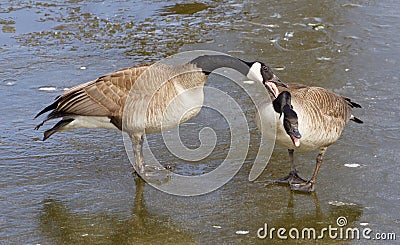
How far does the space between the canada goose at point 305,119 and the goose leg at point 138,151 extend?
109 cm

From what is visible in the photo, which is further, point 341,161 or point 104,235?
point 341,161

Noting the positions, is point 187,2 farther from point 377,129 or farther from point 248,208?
point 248,208

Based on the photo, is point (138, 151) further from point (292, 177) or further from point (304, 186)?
point (304, 186)

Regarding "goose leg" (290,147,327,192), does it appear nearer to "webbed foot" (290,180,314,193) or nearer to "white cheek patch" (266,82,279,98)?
"webbed foot" (290,180,314,193)

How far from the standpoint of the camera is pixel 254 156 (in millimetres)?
5707

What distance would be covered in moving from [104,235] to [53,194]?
809 mm

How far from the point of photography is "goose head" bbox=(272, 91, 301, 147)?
4734 millimetres

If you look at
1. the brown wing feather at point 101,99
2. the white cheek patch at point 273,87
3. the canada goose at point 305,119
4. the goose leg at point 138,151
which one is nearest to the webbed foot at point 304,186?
the canada goose at point 305,119

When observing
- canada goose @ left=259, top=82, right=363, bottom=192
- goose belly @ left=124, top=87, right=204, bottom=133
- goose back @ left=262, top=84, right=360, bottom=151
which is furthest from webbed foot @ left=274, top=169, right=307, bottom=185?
goose belly @ left=124, top=87, right=204, bottom=133

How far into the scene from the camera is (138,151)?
17.9 ft

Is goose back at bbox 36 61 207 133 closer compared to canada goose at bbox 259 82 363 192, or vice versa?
canada goose at bbox 259 82 363 192

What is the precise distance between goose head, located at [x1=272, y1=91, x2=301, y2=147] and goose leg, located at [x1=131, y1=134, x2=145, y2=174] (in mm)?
1223

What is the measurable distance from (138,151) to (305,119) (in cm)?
143

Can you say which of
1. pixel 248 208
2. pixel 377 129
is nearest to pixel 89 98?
pixel 248 208
